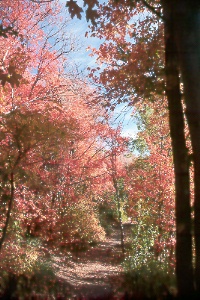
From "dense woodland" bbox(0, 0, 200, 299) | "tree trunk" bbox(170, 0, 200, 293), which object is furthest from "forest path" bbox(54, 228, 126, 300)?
"tree trunk" bbox(170, 0, 200, 293)

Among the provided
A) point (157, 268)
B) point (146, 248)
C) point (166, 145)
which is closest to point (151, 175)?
point (166, 145)

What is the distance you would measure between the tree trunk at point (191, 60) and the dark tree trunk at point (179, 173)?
0.62 ft

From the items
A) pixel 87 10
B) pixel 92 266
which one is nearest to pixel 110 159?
pixel 92 266

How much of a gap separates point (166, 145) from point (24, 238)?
6244 millimetres

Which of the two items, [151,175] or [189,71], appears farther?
[151,175]

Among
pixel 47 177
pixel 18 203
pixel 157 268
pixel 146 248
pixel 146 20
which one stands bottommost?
pixel 157 268

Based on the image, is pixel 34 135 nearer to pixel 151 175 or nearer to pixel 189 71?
pixel 189 71

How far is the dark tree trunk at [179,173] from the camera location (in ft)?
13.9

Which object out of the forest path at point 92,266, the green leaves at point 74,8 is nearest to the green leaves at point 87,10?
the green leaves at point 74,8

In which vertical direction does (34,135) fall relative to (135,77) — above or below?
below

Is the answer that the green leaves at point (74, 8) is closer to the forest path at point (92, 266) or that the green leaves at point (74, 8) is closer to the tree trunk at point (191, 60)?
the tree trunk at point (191, 60)

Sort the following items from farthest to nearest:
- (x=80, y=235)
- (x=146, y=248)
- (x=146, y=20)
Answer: (x=80, y=235) → (x=146, y=248) → (x=146, y=20)

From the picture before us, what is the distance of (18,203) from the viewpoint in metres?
10.7

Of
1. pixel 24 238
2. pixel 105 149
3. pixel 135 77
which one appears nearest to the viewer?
pixel 135 77
